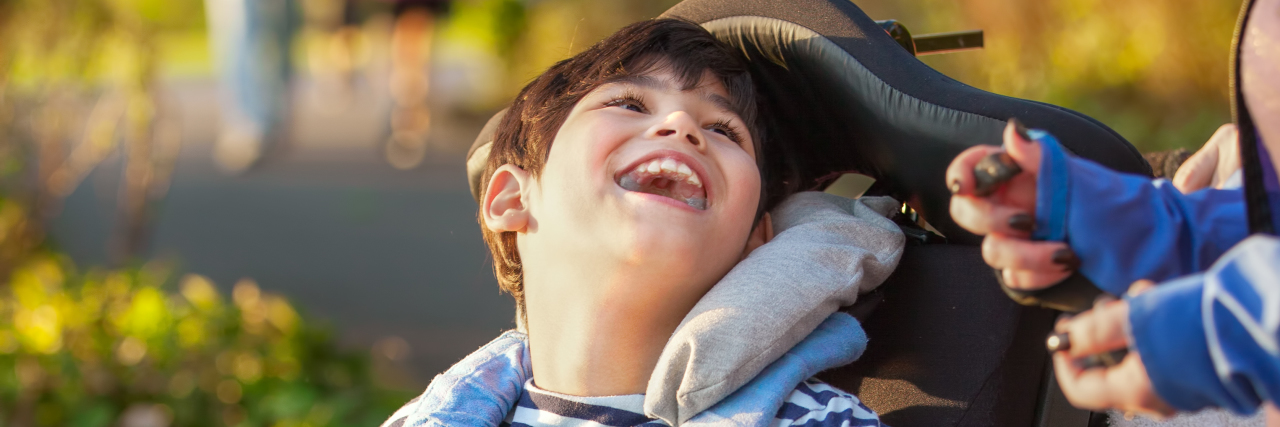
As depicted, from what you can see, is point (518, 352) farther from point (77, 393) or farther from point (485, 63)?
point (485, 63)

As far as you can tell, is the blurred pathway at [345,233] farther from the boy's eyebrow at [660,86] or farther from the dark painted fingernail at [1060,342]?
the dark painted fingernail at [1060,342]

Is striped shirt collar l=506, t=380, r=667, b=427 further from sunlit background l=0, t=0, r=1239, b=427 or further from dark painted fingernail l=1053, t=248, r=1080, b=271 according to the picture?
sunlit background l=0, t=0, r=1239, b=427

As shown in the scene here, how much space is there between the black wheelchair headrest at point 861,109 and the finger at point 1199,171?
46 mm

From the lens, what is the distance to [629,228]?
1.38 metres

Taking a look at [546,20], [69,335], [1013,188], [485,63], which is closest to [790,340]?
[1013,188]

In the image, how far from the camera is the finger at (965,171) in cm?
83

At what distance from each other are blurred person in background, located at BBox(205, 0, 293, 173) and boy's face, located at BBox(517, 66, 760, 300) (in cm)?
352

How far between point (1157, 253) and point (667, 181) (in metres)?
0.83

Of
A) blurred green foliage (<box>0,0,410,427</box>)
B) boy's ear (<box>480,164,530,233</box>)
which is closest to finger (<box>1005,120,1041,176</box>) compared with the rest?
boy's ear (<box>480,164,530,233</box>)

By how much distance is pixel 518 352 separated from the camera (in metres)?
1.69

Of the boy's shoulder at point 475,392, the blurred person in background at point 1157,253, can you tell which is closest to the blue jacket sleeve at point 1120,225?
the blurred person in background at point 1157,253

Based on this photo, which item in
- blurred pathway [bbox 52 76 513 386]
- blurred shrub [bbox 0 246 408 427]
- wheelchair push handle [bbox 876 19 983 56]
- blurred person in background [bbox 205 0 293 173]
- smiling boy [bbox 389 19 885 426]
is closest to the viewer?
smiling boy [bbox 389 19 885 426]

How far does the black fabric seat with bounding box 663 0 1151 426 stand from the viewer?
127 centimetres

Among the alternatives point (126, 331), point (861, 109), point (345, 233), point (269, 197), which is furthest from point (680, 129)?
point (269, 197)
